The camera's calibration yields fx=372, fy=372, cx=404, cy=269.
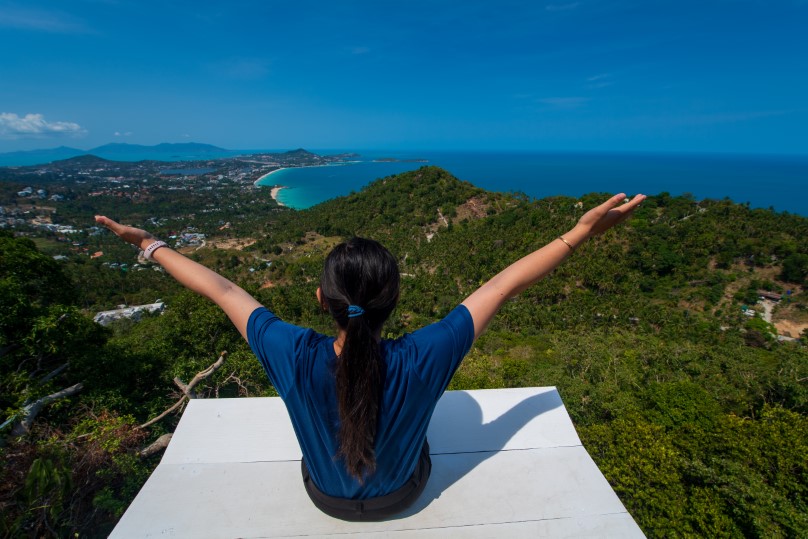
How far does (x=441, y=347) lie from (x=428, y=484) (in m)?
0.86

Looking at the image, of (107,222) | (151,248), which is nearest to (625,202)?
(151,248)

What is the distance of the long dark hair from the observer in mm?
992

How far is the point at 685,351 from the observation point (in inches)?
510

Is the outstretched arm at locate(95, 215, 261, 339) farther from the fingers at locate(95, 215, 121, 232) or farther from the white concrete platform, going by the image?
the white concrete platform

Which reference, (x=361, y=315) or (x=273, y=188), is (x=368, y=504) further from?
(x=273, y=188)

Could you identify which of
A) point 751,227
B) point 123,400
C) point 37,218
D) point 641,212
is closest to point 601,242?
point 641,212

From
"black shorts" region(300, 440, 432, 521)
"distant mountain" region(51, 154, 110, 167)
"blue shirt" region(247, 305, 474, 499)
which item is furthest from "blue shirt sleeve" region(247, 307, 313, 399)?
"distant mountain" region(51, 154, 110, 167)

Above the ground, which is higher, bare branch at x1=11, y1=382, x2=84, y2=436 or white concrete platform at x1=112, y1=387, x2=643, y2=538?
white concrete platform at x1=112, y1=387, x2=643, y2=538

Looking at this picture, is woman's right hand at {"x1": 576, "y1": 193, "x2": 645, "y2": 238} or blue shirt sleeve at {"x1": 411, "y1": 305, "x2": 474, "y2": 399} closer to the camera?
blue shirt sleeve at {"x1": 411, "y1": 305, "x2": 474, "y2": 399}

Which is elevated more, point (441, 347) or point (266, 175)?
point (266, 175)

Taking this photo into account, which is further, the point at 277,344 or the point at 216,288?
the point at 216,288

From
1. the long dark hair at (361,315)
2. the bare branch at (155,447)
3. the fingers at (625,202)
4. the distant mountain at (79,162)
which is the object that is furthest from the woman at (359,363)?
the distant mountain at (79,162)

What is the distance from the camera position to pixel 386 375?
108cm

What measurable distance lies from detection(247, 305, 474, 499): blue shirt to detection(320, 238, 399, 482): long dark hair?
0.05 metres
